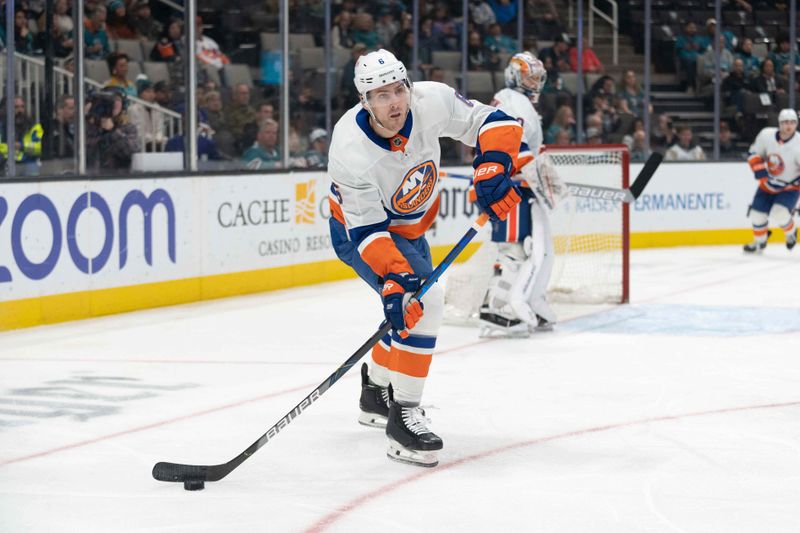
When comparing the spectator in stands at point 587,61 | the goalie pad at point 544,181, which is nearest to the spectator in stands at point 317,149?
the goalie pad at point 544,181

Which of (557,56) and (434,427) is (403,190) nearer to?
(434,427)

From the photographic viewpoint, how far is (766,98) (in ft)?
41.4

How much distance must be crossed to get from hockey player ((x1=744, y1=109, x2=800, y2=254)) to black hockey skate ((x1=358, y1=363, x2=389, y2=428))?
7.08m

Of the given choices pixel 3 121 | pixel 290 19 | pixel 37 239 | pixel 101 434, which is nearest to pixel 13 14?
pixel 3 121

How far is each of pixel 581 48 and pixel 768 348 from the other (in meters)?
6.36

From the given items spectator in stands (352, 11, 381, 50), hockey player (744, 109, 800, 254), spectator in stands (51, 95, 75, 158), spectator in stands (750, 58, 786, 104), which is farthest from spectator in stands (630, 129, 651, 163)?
spectator in stands (51, 95, 75, 158)

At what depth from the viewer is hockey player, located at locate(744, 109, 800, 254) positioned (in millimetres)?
10625

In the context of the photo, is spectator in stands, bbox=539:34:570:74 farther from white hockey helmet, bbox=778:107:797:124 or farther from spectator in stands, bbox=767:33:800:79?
spectator in stands, bbox=767:33:800:79

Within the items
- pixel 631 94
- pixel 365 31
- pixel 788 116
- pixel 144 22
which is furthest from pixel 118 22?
pixel 631 94

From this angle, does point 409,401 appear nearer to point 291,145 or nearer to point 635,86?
point 291,145

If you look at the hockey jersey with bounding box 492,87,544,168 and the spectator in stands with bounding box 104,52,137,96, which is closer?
the hockey jersey with bounding box 492,87,544,168

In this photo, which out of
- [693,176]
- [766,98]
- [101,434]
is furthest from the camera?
[766,98]

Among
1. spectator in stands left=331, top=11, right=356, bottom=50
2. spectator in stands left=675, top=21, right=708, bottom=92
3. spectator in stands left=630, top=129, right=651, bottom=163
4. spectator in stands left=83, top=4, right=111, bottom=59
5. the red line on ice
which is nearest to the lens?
the red line on ice

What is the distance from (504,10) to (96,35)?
481cm
